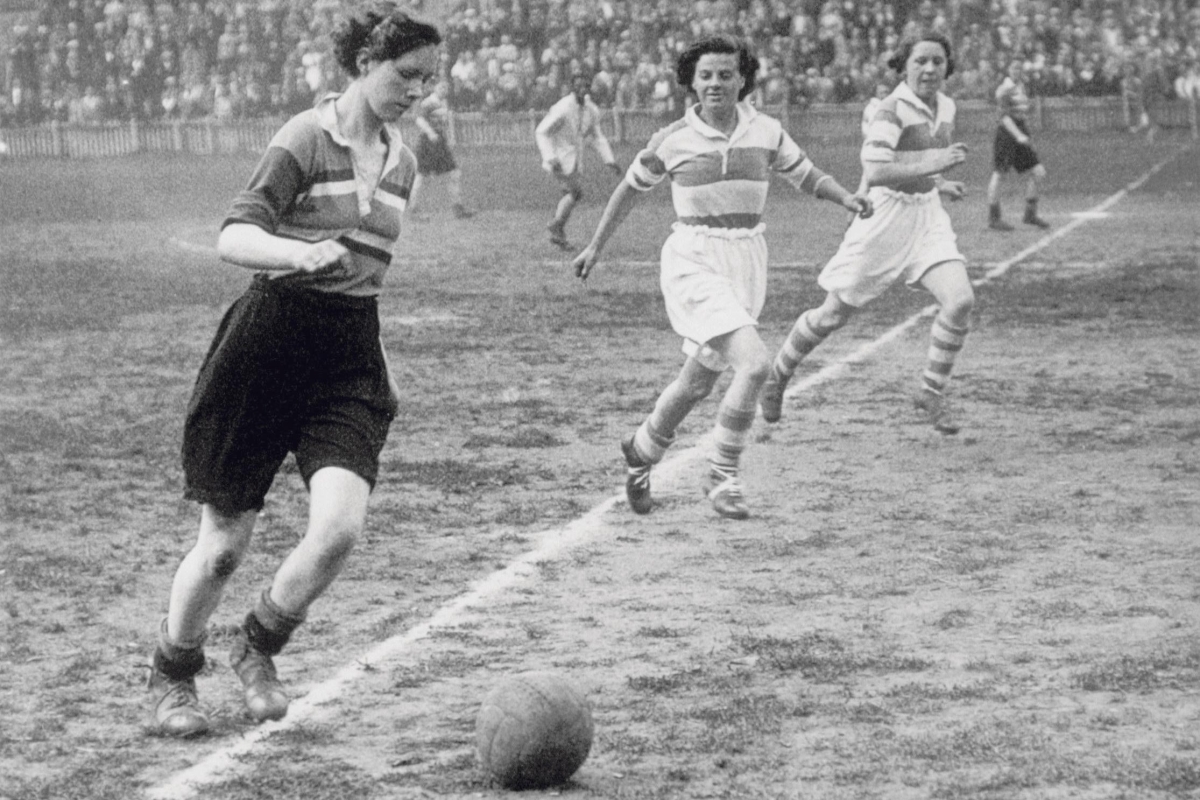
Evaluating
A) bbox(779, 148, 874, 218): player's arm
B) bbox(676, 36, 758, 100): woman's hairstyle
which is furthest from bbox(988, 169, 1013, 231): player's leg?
bbox(676, 36, 758, 100): woman's hairstyle

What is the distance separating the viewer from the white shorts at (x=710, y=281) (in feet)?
28.3

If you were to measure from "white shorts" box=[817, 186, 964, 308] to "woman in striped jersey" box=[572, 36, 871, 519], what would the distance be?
2096 millimetres

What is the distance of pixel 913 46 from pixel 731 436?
2.92 m

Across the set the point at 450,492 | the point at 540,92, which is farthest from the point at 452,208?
the point at 450,492

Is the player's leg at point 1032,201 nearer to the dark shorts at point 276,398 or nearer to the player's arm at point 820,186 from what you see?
the player's arm at point 820,186

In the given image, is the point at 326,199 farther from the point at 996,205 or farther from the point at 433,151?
the point at 433,151

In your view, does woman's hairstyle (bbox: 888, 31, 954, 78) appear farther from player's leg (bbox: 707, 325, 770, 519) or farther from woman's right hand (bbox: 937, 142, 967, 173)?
player's leg (bbox: 707, 325, 770, 519)

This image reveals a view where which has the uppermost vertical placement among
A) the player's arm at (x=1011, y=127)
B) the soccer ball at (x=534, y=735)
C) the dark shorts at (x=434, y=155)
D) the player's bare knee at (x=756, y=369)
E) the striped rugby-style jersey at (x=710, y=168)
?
the striped rugby-style jersey at (x=710, y=168)

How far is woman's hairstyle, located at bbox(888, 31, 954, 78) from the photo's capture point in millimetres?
10609

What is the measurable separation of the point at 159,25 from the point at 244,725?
130ft

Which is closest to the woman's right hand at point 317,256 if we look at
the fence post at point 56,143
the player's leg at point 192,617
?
the player's leg at point 192,617

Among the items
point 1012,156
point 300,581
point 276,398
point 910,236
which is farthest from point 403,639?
point 1012,156

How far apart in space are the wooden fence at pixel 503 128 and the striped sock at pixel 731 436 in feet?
96.8

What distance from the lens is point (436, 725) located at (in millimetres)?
5719
